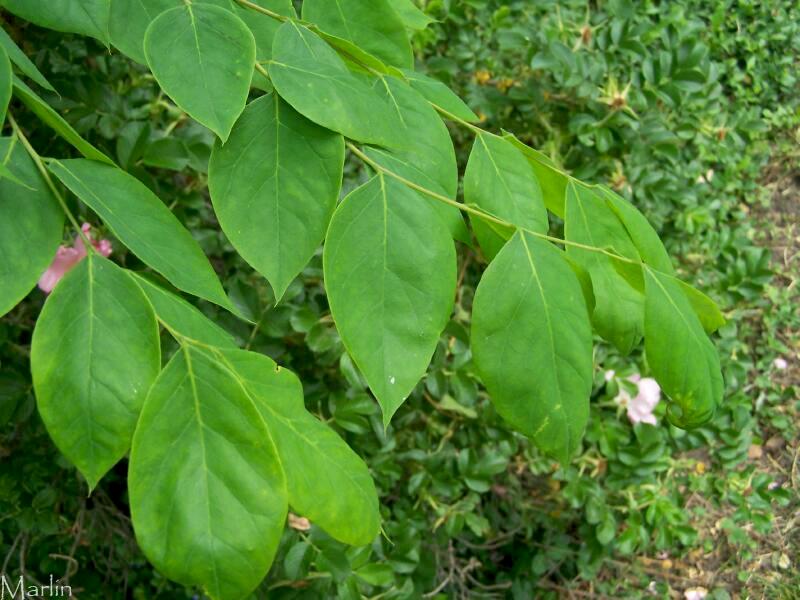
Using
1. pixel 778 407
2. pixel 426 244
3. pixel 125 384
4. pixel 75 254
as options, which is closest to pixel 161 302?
pixel 125 384

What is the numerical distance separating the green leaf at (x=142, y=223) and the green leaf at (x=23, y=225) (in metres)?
0.02

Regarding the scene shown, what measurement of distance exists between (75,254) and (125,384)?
100 centimetres

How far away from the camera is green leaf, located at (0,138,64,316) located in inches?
22.2

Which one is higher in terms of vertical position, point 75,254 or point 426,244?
point 426,244

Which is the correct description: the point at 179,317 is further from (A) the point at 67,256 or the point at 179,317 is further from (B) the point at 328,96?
(A) the point at 67,256

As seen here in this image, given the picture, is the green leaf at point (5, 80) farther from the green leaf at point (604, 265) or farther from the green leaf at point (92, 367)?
the green leaf at point (604, 265)

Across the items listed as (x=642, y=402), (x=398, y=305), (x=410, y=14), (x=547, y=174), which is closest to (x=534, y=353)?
(x=398, y=305)

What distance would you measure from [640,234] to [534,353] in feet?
0.89

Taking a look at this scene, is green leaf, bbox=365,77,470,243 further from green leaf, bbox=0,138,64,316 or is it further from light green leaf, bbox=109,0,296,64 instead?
green leaf, bbox=0,138,64,316

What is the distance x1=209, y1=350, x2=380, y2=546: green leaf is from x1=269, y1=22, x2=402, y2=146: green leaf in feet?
0.67

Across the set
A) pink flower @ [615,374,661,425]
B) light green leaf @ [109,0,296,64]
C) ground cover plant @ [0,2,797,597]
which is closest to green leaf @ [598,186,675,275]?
ground cover plant @ [0,2,797,597]

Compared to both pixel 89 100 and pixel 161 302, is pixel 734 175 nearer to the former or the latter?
pixel 89 100

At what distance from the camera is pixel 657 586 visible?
2.59 m

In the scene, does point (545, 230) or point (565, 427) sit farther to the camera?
point (545, 230)
